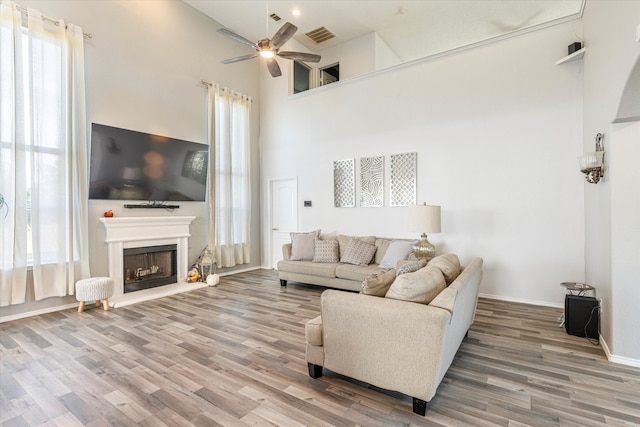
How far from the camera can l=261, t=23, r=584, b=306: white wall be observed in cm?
417

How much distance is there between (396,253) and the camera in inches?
187

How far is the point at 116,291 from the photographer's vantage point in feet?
15.4

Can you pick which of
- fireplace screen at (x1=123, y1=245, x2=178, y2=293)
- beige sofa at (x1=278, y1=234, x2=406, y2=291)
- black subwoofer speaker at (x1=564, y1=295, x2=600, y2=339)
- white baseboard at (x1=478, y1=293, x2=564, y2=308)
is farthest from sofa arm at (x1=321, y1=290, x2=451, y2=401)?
fireplace screen at (x1=123, y1=245, x2=178, y2=293)

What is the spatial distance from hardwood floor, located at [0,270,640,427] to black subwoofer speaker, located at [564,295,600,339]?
4.6 inches

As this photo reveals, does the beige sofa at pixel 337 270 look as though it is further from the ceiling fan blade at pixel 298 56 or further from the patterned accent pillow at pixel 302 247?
the ceiling fan blade at pixel 298 56

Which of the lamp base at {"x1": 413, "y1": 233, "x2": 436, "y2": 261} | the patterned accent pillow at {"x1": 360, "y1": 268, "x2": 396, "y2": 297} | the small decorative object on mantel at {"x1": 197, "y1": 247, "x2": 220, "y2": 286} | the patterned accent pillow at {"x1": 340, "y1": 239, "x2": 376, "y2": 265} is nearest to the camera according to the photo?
the patterned accent pillow at {"x1": 360, "y1": 268, "x2": 396, "y2": 297}

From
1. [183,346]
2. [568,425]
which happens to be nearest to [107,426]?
[183,346]

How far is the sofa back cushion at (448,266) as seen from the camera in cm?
268

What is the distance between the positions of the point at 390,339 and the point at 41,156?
4910 mm

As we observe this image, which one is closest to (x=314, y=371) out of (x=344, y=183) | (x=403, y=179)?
(x=403, y=179)

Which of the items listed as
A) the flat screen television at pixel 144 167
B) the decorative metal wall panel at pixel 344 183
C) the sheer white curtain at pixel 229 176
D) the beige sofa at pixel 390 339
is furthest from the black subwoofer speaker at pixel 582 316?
the flat screen television at pixel 144 167

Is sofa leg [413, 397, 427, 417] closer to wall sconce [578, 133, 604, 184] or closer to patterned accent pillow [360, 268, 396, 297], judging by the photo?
patterned accent pillow [360, 268, 396, 297]

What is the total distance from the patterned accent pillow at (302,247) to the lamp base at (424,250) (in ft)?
6.21

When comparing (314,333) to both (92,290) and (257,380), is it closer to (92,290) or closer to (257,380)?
(257,380)
